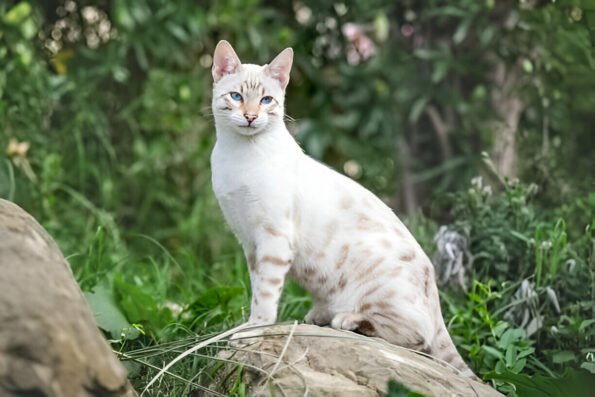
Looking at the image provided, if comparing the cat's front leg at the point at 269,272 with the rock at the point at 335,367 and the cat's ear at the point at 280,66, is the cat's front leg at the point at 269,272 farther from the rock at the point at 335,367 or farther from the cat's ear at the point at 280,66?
the cat's ear at the point at 280,66

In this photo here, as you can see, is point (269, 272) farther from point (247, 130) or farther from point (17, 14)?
point (17, 14)

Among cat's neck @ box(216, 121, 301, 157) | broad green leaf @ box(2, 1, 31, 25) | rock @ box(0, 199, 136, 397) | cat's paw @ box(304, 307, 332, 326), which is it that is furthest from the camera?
broad green leaf @ box(2, 1, 31, 25)

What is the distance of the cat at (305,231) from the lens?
10.5 feet

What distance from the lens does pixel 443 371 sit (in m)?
3.02

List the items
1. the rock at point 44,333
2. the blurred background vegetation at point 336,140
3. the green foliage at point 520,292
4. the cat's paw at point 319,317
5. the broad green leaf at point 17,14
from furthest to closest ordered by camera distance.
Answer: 1. the broad green leaf at point 17,14
2. the blurred background vegetation at point 336,140
3. the green foliage at point 520,292
4. the cat's paw at point 319,317
5. the rock at point 44,333

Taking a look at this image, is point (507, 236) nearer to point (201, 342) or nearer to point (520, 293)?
point (520, 293)

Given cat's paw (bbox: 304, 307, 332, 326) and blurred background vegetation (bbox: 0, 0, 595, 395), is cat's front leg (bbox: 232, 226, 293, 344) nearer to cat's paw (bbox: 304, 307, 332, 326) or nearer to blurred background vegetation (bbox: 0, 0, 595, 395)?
cat's paw (bbox: 304, 307, 332, 326)

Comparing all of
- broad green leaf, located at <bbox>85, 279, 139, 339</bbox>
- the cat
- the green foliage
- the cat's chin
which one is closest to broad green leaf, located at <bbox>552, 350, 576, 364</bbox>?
the green foliage

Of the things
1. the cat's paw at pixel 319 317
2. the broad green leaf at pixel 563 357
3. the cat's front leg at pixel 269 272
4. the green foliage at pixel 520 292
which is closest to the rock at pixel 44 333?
the cat's front leg at pixel 269 272

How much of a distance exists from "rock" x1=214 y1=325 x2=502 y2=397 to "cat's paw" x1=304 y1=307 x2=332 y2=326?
268mm

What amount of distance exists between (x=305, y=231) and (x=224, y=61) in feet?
2.28

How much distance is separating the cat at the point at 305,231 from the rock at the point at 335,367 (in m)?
0.13

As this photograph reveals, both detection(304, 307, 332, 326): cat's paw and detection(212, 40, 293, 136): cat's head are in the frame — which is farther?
detection(304, 307, 332, 326): cat's paw

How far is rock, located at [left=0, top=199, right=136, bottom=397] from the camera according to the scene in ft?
7.16
